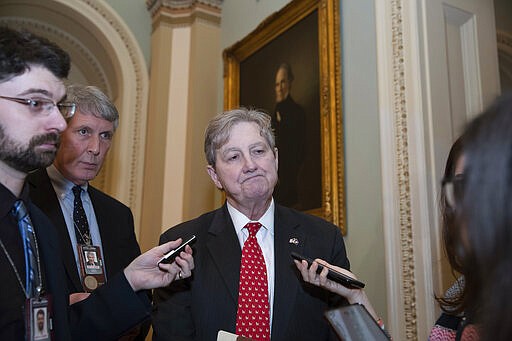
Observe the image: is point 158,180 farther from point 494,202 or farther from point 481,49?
point 494,202

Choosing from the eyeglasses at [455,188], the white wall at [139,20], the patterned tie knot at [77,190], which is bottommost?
the eyeglasses at [455,188]

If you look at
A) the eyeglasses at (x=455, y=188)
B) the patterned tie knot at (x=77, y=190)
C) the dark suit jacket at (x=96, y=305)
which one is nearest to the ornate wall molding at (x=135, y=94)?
the patterned tie knot at (x=77, y=190)

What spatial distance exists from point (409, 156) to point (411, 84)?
1.62 feet

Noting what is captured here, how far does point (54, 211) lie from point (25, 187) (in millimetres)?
764

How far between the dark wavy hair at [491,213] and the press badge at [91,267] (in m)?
2.15

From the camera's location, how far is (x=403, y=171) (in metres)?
3.61

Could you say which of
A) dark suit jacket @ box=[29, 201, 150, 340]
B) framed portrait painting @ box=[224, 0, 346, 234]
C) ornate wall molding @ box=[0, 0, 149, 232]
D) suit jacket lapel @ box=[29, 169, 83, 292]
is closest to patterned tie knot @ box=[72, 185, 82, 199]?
suit jacket lapel @ box=[29, 169, 83, 292]

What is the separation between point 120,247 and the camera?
3.08 metres

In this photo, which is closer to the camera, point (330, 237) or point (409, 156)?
point (330, 237)

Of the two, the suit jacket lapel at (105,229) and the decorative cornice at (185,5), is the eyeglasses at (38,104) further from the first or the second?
the decorative cornice at (185,5)

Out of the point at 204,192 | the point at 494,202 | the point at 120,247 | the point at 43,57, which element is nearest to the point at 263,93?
the point at 204,192

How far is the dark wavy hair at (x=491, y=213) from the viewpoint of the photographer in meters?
0.98

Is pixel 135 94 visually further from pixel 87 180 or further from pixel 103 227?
pixel 103 227

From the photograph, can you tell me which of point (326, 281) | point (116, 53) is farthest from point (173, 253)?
point (116, 53)
